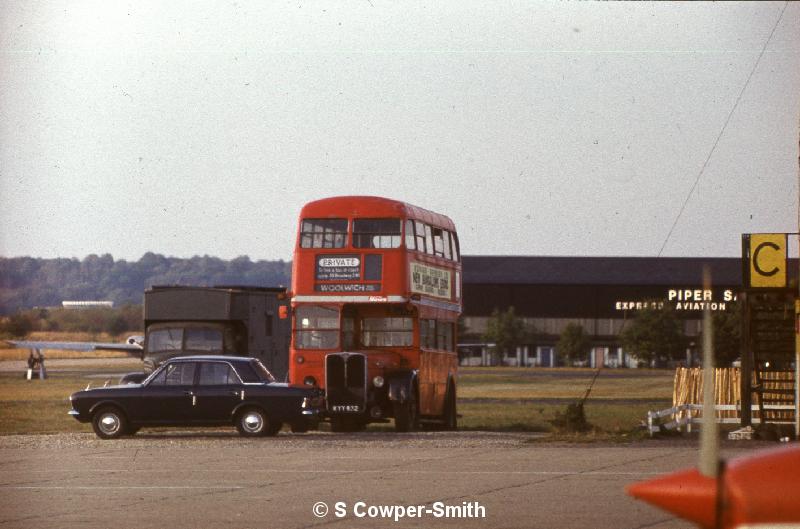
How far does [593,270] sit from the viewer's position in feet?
396

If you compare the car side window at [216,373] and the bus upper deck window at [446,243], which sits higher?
the bus upper deck window at [446,243]

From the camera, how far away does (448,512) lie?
13.4 metres

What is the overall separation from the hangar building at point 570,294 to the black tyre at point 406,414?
8600cm

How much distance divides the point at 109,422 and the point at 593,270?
9768 centimetres

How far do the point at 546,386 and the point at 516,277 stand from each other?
2180 inches

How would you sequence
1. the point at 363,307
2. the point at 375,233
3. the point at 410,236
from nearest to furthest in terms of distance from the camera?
the point at 410,236 → the point at 375,233 → the point at 363,307

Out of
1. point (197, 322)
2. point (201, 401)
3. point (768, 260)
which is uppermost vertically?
point (768, 260)

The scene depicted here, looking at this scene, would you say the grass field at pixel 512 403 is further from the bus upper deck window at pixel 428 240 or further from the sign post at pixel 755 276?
the bus upper deck window at pixel 428 240

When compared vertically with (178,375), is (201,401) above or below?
below

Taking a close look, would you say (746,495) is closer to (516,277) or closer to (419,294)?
(419,294)

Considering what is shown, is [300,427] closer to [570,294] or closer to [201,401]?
[201,401]

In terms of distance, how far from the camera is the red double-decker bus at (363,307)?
2667 centimetres

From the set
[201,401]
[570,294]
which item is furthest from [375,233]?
[570,294]

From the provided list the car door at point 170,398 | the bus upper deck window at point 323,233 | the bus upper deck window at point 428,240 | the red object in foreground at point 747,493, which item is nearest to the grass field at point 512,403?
Result: the bus upper deck window at point 428,240
